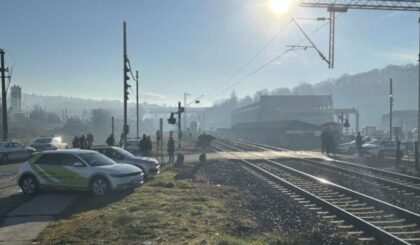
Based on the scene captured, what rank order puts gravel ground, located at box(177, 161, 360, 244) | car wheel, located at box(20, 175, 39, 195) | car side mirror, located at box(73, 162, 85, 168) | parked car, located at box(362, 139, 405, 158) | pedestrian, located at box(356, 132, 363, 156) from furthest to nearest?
1. pedestrian, located at box(356, 132, 363, 156)
2. parked car, located at box(362, 139, 405, 158)
3. car wheel, located at box(20, 175, 39, 195)
4. car side mirror, located at box(73, 162, 85, 168)
5. gravel ground, located at box(177, 161, 360, 244)

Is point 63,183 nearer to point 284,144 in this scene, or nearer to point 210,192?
point 210,192

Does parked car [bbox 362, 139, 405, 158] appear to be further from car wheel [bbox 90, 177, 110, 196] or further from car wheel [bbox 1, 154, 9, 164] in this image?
car wheel [bbox 90, 177, 110, 196]

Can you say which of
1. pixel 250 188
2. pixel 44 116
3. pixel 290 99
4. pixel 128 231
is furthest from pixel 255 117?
pixel 128 231

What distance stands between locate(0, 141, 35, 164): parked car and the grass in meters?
19.6

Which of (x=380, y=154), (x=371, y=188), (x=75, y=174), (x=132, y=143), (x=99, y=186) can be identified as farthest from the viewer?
(x=132, y=143)

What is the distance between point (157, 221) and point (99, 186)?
5.36 meters

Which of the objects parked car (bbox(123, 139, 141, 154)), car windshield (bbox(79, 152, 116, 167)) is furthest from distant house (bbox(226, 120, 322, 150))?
car windshield (bbox(79, 152, 116, 167))

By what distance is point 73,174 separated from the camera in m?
16.3

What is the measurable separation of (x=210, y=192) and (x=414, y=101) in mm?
168174

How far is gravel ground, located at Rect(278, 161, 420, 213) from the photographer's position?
14.4 m

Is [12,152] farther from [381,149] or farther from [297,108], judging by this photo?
[297,108]

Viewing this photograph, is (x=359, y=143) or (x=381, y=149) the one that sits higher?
(x=359, y=143)

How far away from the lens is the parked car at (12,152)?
3331 cm

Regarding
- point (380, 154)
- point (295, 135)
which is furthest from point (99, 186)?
point (295, 135)
